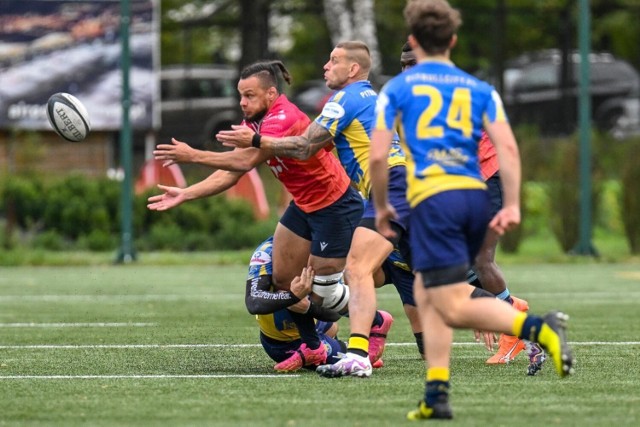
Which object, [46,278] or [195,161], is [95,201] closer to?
[46,278]

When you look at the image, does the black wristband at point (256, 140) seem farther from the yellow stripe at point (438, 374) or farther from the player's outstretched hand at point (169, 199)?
the yellow stripe at point (438, 374)

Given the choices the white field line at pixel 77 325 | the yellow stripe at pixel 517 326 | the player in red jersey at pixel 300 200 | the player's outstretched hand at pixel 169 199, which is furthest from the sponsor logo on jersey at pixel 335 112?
the white field line at pixel 77 325

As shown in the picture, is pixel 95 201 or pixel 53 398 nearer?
pixel 53 398

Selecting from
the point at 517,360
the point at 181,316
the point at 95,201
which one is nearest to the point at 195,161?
the point at 517,360

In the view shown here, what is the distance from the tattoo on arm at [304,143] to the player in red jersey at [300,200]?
25 cm

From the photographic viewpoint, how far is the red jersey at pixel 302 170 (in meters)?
8.64

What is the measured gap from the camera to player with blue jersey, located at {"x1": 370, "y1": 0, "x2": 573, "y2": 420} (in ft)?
21.2

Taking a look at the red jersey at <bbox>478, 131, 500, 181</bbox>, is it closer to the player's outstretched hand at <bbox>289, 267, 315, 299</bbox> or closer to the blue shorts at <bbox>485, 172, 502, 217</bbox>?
the blue shorts at <bbox>485, 172, 502, 217</bbox>

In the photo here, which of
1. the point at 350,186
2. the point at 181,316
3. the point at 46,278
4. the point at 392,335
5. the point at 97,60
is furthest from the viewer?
the point at 97,60

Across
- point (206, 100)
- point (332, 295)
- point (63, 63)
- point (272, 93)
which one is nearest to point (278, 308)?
point (332, 295)

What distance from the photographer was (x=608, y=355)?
9.28 meters

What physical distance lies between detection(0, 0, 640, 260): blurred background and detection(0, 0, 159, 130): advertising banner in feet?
0.08

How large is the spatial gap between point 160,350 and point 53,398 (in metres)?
2.46

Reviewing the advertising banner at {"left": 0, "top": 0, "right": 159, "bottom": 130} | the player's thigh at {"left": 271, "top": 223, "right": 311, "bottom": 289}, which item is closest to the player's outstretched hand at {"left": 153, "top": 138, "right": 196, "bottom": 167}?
the player's thigh at {"left": 271, "top": 223, "right": 311, "bottom": 289}
